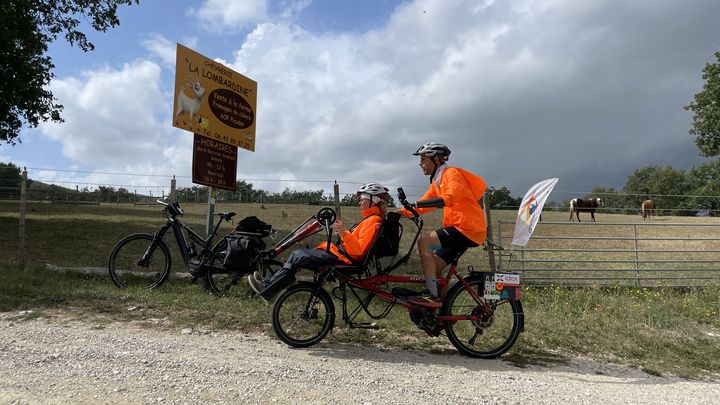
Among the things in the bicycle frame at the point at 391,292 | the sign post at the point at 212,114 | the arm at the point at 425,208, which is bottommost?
the bicycle frame at the point at 391,292

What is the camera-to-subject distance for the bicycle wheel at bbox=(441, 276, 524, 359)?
4855 mm

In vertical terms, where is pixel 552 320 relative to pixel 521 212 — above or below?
below

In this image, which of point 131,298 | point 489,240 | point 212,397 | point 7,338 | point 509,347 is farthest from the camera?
point 489,240

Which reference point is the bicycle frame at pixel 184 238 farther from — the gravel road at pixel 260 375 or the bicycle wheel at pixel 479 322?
the bicycle wheel at pixel 479 322

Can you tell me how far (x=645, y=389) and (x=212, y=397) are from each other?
366 cm

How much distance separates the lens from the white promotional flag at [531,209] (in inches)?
266

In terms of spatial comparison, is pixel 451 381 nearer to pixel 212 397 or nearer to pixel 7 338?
pixel 212 397

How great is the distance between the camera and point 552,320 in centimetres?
615

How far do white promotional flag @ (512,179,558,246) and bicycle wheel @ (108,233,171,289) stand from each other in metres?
5.18

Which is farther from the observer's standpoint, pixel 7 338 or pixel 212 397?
pixel 7 338

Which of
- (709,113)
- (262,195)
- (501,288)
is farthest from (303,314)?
(709,113)

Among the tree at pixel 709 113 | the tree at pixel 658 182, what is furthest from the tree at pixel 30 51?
the tree at pixel 658 182

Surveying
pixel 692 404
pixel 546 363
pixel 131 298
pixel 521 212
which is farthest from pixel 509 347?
pixel 131 298

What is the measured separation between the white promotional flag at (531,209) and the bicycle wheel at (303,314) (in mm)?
3426
